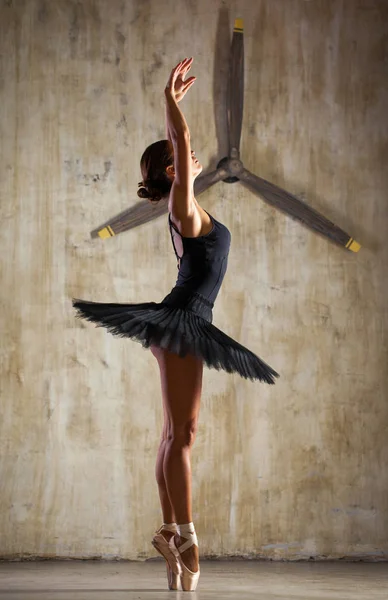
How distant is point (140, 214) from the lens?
4.71 m

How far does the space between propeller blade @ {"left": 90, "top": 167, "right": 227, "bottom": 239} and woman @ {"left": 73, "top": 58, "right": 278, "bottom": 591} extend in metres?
1.42

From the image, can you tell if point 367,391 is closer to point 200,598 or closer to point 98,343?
point 98,343

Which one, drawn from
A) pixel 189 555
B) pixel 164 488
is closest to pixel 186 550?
→ pixel 189 555

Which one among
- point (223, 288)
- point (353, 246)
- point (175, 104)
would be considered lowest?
point (223, 288)

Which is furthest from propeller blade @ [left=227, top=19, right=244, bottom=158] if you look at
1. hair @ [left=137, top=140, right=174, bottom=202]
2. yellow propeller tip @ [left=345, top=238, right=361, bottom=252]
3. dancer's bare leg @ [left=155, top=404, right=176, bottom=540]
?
dancer's bare leg @ [left=155, top=404, right=176, bottom=540]

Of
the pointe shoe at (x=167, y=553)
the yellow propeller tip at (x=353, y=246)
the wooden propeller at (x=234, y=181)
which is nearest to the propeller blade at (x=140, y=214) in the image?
the wooden propeller at (x=234, y=181)

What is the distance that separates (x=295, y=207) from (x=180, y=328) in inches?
75.2

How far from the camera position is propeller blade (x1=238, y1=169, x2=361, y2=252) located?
15.5ft

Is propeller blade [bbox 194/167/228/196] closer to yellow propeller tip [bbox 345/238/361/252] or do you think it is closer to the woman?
yellow propeller tip [bbox 345/238/361/252]

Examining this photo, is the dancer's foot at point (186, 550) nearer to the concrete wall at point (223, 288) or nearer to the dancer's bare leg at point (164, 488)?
the dancer's bare leg at point (164, 488)

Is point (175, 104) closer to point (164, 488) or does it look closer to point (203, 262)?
point (203, 262)

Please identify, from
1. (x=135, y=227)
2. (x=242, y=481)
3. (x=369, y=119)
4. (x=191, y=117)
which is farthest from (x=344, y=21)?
(x=242, y=481)

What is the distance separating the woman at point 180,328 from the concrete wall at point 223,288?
4.85ft

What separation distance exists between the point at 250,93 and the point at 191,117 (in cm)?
39
